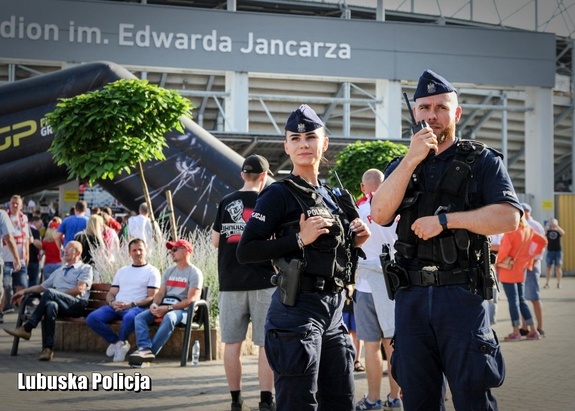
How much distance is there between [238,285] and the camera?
7844mm

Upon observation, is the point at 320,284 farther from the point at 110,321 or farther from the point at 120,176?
the point at 120,176

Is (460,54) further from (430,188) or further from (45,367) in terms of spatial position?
(430,188)

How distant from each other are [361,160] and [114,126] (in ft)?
23.1

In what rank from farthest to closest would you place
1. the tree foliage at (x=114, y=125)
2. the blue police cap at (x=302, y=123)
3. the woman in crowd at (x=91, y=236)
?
the tree foliage at (x=114, y=125) < the woman in crowd at (x=91, y=236) < the blue police cap at (x=302, y=123)

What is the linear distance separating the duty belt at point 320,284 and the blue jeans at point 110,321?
610 centimetres

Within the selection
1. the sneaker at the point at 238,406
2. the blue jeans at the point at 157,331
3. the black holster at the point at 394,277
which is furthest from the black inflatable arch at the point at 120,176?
the black holster at the point at 394,277

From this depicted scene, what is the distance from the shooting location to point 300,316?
4.82 m

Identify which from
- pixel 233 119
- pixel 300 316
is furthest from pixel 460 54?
pixel 300 316

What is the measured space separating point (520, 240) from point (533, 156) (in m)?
20.2

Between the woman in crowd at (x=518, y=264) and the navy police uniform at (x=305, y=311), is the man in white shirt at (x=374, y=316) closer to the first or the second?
the navy police uniform at (x=305, y=311)

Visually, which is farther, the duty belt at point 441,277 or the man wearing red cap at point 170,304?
the man wearing red cap at point 170,304

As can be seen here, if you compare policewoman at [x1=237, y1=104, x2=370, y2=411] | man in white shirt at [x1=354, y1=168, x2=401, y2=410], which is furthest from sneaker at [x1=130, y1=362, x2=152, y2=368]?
policewoman at [x1=237, y1=104, x2=370, y2=411]

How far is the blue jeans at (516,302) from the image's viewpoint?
12945mm

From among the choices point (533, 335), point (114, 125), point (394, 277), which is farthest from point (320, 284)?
point (114, 125)
